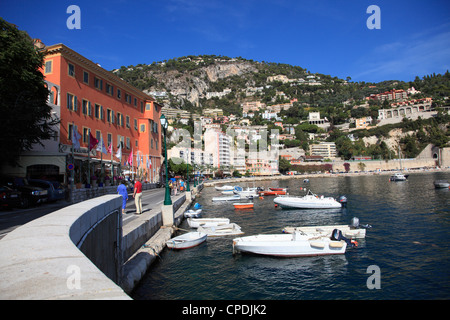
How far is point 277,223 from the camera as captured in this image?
899 inches

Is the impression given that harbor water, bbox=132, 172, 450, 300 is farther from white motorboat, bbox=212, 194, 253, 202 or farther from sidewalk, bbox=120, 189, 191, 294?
white motorboat, bbox=212, 194, 253, 202

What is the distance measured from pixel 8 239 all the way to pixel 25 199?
58.9 feet

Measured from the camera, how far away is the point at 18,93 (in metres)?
22.4

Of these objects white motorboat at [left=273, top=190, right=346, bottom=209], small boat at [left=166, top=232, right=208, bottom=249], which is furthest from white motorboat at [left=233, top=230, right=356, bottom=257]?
white motorboat at [left=273, top=190, right=346, bottom=209]

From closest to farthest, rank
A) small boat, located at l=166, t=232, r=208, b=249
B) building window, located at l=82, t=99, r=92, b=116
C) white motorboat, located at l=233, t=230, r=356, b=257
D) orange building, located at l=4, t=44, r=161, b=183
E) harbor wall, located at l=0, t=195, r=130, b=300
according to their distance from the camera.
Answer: harbor wall, located at l=0, t=195, r=130, b=300, white motorboat, located at l=233, t=230, r=356, b=257, small boat, located at l=166, t=232, r=208, b=249, orange building, located at l=4, t=44, r=161, b=183, building window, located at l=82, t=99, r=92, b=116

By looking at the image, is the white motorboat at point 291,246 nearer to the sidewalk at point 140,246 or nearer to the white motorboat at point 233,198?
the sidewalk at point 140,246

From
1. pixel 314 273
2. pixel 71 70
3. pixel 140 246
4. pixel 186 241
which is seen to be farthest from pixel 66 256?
pixel 71 70

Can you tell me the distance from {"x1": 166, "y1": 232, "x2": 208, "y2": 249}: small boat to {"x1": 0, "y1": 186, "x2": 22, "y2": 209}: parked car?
10.4 metres

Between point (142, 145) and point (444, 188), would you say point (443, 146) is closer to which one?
point (444, 188)

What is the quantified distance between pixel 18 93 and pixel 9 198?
973 cm

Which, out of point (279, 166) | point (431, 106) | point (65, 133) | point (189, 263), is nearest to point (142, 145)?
point (65, 133)

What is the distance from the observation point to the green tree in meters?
19.6

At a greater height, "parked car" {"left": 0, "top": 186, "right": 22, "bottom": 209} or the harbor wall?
the harbor wall

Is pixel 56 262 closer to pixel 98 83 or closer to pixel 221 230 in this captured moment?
pixel 221 230
